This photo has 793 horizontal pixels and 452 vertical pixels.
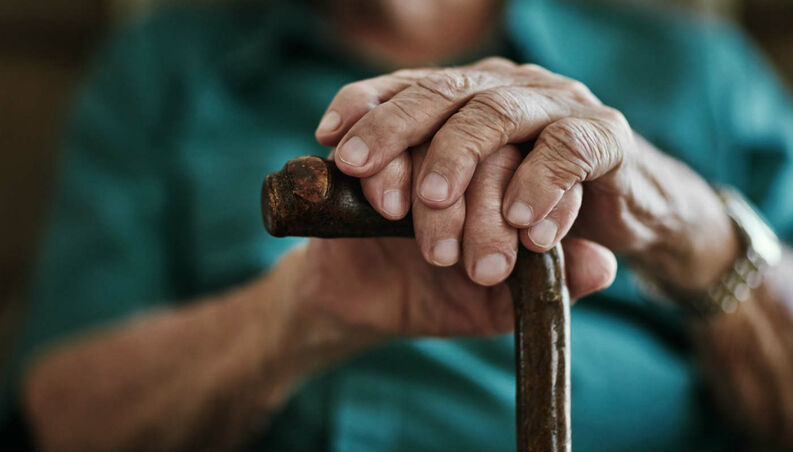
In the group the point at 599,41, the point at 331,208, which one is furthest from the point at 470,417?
the point at 599,41

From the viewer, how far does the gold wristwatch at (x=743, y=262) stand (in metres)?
0.53

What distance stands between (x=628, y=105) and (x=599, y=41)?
12cm

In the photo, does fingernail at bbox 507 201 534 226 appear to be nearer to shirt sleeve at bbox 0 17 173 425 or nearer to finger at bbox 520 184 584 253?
finger at bbox 520 184 584 253

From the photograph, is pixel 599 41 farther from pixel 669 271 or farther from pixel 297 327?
pixel 297 327

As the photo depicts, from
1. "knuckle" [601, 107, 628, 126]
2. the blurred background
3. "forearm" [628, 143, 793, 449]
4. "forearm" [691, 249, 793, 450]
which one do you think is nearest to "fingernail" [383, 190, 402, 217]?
"knuckle" [601, 107, 628, 126]

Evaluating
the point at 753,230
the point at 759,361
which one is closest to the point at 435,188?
the point at 753,230

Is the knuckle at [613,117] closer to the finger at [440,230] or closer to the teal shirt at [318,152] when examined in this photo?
the finger at [440,230]

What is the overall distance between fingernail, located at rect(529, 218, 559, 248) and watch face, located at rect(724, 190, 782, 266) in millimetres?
284

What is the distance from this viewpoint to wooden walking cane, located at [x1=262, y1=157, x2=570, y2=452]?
11.4 inches

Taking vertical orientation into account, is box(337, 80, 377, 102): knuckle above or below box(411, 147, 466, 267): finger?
above

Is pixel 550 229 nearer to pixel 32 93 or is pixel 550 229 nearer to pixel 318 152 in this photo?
pixel 318 152

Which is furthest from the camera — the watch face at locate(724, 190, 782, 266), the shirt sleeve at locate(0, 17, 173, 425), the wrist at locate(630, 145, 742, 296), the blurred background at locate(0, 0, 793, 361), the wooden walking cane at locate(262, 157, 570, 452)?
the blurred background at locate(0, 0, 793, 361)

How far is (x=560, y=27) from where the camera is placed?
0.81 metres

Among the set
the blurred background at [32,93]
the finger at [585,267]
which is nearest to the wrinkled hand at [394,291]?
the finger at [585,267]
